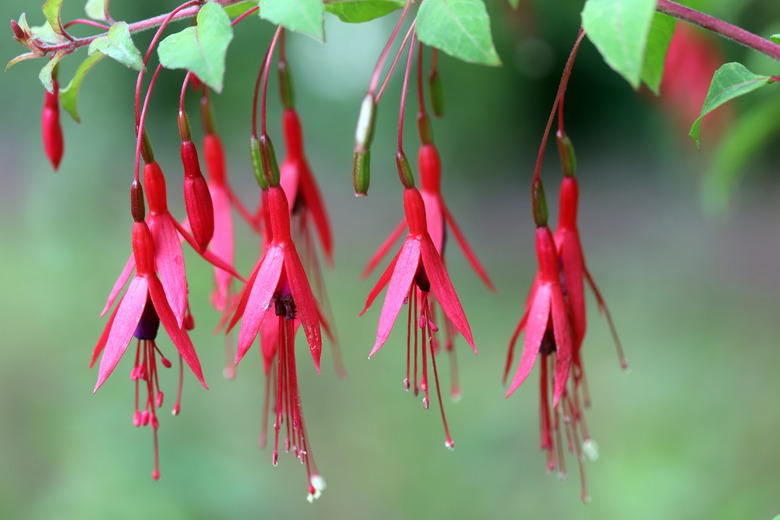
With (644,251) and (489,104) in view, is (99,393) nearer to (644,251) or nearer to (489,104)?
(644,251)

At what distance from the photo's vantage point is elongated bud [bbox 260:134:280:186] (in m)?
0.74

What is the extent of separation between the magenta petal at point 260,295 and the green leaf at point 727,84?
35 centimetres

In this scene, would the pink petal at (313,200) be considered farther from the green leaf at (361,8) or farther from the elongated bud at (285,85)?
the green leaf at (361,8)

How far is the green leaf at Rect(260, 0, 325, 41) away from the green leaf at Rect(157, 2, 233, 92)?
4cm

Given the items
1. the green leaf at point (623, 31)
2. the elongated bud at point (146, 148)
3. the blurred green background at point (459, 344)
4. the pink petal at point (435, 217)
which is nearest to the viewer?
the green leaf at point (623, 31)

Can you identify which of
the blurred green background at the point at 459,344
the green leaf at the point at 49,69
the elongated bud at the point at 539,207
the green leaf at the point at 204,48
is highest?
the green leaf at the point at 204,48

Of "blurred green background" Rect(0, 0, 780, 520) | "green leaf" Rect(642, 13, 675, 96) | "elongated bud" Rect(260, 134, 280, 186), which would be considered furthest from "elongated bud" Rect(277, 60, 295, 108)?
"blurred green background" Rect(0, 0, 780, 520)

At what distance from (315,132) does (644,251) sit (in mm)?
2608

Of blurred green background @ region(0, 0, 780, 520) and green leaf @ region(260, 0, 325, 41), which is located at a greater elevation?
green leaf @ region(260, 0, 325, 41)

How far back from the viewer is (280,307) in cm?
74

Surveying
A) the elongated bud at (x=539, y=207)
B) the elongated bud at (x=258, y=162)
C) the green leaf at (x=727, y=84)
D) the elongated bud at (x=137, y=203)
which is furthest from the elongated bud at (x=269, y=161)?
the green leaf at (x=727, y=84)

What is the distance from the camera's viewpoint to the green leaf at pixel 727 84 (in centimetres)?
63

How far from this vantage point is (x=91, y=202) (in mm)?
3141

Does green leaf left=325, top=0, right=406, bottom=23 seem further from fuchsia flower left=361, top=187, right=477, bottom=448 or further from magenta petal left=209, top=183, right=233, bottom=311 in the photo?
magenta petal left=209, top=183, right=233, bottom=311
